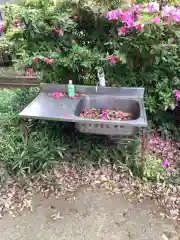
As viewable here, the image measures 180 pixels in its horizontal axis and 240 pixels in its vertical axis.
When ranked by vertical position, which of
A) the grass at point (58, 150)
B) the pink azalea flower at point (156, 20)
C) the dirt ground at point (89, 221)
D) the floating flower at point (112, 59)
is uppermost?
the pink azalea flower at point (156, 20)

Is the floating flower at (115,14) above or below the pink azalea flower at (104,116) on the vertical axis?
above

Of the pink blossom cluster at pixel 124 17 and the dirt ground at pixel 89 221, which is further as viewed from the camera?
the pink blossom cluster at pixel 124 17

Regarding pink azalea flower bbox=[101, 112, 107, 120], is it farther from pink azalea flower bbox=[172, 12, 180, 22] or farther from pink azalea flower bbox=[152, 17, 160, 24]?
pink azalea flower bbox=[172, 12, 180, 22]

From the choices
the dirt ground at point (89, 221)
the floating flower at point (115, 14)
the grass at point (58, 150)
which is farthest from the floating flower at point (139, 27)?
the dirt ground at point (89, 221)

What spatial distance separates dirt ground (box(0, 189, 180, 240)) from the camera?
6.31ft

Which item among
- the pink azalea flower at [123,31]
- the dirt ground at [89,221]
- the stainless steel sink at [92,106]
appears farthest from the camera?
the pink azalea flower at [123,31]

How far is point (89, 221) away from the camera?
2.04 meters

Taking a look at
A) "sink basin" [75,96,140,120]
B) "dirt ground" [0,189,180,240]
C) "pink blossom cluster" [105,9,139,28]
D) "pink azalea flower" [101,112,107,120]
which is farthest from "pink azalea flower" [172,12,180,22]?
"dirt ground" [0,189,180,240]

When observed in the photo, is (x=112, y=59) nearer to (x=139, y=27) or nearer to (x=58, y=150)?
(x=139, y=27)

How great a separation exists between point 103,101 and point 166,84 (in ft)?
2.25

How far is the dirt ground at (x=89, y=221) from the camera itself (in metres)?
1.92

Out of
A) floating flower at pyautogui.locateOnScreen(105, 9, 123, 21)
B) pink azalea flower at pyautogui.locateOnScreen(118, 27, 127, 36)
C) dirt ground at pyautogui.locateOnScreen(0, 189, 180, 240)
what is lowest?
dirt ground at pyautogui.locateOnScreen(0, 189, 180, 240)

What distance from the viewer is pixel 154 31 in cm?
221

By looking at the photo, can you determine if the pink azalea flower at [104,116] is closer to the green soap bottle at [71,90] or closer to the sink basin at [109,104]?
the sink basin at [109,104]
